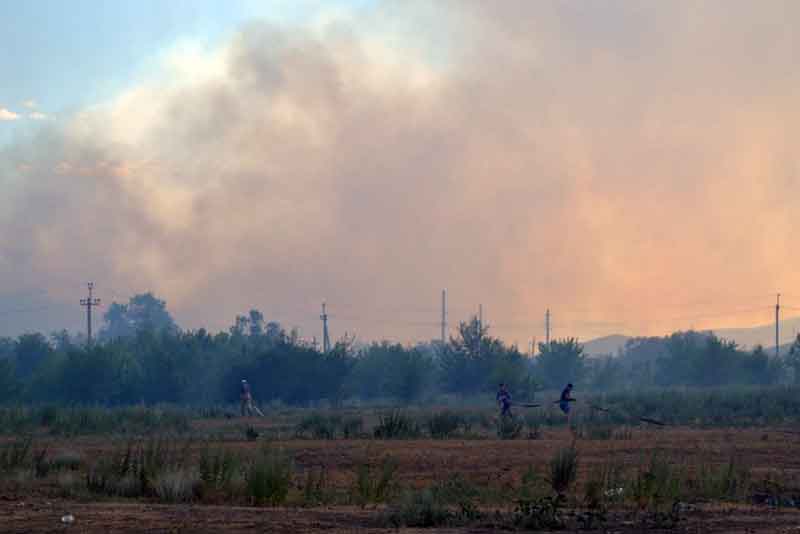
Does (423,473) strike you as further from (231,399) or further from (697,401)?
(231,399)

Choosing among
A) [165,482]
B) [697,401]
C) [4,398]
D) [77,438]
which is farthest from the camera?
[4,398]

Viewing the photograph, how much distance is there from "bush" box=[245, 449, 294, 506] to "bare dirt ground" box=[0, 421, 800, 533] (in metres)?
1.15

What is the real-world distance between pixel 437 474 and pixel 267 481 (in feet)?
23.3

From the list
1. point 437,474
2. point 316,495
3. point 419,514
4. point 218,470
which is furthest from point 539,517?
point 437,474

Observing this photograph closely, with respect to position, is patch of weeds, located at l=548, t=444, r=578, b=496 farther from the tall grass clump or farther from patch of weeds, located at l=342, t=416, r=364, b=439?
patch of weeds, located at l=342, t=416, r=364, b=439

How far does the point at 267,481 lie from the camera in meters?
21.8

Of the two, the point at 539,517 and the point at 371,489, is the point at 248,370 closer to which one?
the point at 371,489

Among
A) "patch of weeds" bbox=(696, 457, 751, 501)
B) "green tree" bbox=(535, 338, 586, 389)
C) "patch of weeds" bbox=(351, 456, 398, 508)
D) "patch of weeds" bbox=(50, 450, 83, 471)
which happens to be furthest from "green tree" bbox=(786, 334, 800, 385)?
"patch of weeds" bbox=(351, 456, 398, 508)

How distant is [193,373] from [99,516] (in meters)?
75.7

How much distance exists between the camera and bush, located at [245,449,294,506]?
2167 centimetres

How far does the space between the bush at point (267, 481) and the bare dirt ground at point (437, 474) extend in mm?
1150

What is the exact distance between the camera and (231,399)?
88.1 metres

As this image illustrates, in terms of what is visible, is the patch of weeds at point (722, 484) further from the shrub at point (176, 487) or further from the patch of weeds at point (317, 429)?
the patch of weeds at point (317, 429)

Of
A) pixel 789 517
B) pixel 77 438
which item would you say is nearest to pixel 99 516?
pixel 789 517
